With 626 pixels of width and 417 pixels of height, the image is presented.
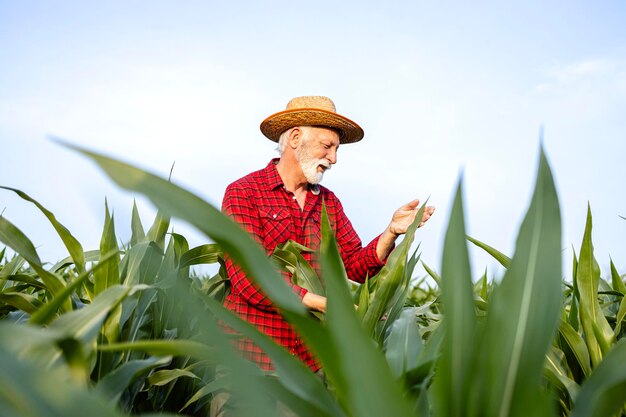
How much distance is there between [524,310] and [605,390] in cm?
8

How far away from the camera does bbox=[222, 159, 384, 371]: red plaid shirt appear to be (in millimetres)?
2068

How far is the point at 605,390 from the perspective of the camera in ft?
1.55

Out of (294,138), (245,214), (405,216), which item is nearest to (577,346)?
(405,216)

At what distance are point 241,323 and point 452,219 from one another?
0.19 meters

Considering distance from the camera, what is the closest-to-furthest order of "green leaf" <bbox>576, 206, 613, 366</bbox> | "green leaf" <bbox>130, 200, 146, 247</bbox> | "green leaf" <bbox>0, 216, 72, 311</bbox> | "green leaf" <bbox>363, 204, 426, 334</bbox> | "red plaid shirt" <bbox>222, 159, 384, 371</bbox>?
"green leaf" <bbox>0, 216, 72, 311</bbox> → "green leaf" <bbox>576, 206, 613, 366</bbox> → "green leaf" <bbox>363, 204, 426, 334</bbox> → "green leaf" <bbox>130, 200, 146, 247</bbox> → "red plaid shirt" <bbox>222, 159, 384, 371</bbox>

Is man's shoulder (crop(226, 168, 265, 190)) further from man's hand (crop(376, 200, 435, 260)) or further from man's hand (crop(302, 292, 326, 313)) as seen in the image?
man's hand (crop(302, 292, 326, 313))

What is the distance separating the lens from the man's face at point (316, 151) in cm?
244

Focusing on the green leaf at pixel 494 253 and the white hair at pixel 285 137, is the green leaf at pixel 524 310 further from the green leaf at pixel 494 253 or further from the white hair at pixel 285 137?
the white hair at pixel 285 137

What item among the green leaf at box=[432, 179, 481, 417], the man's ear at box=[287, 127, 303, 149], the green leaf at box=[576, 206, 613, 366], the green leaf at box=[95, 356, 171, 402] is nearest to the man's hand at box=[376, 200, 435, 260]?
the man's ear at box=[287, 127, 303, 149]

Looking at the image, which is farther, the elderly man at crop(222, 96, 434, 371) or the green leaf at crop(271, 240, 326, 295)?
the elderly man at crop(222, 96, 434, 371)

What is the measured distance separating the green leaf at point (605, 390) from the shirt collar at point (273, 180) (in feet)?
5.94

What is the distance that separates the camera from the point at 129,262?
1.17m

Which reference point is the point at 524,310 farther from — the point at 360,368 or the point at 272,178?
the point at 272,178

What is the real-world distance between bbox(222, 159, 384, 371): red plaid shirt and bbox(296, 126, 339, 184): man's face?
0.10 m
